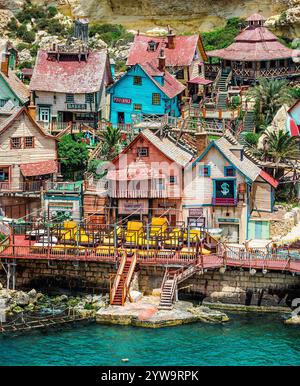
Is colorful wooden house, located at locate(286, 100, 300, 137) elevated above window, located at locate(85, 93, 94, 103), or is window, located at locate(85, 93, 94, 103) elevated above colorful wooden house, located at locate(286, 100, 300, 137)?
window, located at locate(85, 93, 94, 103)

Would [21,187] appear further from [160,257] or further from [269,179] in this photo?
[269,179]

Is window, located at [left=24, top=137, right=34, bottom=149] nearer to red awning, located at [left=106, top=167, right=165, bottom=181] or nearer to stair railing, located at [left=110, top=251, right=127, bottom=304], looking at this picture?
red awning, located at [left=106, top=167, right=165, bottom=181]

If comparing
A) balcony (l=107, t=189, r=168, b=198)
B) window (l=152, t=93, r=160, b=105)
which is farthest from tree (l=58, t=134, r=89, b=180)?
window (l=152, t=93, r=160, b=105)

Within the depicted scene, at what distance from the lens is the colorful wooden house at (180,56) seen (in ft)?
357

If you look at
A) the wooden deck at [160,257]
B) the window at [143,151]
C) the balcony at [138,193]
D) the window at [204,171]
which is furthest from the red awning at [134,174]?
the wooden deck at [160,257]

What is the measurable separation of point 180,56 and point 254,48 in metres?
7.60

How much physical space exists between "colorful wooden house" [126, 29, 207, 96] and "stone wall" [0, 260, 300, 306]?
3370cm

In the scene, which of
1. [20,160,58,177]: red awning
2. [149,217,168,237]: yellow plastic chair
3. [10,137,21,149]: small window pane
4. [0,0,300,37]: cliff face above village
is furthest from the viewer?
[0,0,300,37]: cliff face above village

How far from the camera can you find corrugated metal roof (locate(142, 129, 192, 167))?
85.0 m

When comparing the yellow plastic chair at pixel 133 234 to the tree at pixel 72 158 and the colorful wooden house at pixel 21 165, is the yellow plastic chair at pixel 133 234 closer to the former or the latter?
the colorful wooden house at pixel 21 165

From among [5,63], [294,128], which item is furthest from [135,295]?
[5,63]

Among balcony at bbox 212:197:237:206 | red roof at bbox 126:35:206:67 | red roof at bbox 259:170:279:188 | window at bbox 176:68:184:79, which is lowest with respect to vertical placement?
balcony at bbox 212:197:237:206

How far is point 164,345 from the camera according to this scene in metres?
68.2
